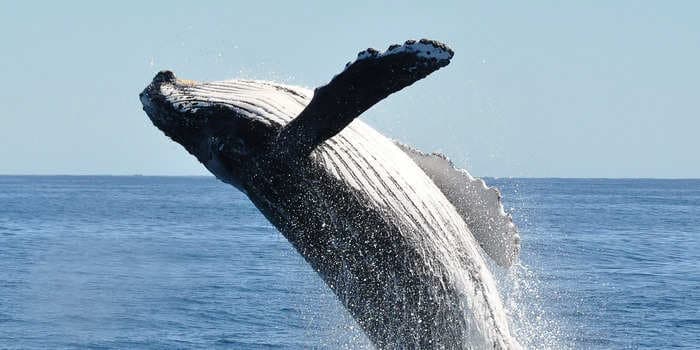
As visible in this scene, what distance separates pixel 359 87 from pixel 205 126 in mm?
1322

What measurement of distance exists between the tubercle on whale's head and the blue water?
0.89 m

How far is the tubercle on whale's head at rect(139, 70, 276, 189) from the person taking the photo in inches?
229

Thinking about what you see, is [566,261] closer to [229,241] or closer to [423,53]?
[229,241]

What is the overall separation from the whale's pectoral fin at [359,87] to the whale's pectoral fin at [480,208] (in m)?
1.27

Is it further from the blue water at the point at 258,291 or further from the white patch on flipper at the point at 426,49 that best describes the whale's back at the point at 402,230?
the white patch on flipper at the point at 426,49

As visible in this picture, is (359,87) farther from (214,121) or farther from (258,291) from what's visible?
(258,291)

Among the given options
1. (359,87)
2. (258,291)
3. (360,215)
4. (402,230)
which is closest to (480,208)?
(402,230)

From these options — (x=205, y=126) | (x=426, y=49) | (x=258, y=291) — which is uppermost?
(x=426, y=49)

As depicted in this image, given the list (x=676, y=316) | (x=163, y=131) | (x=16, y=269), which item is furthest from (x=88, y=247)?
(x=163, y=131)

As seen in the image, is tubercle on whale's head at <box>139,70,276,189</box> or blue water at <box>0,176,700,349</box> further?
blue water at <box>0,176,700,349</box>

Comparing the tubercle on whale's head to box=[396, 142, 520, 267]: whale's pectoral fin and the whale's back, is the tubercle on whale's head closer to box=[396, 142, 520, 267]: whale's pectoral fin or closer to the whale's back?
the whale's back

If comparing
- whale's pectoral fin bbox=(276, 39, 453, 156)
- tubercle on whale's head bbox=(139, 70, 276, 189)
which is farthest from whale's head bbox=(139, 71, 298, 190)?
whale's pectoral fin bbox=(276, 39, 453, 156)

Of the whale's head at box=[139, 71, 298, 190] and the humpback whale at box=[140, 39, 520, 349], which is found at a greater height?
the whale's head at box=[139, 71, 298, 190]

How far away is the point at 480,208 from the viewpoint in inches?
253
